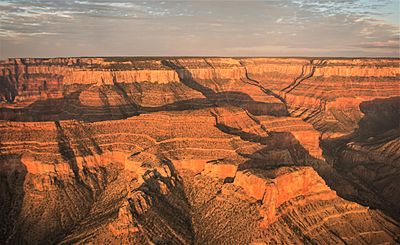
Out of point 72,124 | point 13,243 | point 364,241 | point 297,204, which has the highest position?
point 72,124

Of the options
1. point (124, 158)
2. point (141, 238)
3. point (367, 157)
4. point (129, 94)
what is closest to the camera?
point (141, 238)

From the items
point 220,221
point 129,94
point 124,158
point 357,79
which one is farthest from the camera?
point 357,79

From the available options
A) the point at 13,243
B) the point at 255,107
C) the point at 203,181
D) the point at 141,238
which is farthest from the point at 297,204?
the point at 255,107

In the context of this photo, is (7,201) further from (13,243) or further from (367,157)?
(367,157)

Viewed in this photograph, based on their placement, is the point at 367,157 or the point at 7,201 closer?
the point at 7,201

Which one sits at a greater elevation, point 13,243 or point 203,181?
point 203,181

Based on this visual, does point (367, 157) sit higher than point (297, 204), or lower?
lower

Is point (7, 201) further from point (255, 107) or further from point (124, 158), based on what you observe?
point (255, 107)

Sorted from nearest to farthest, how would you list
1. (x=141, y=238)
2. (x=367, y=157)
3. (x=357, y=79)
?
1. (x=141, y=238)
2. (x=367, y=157)
3. (x=357, y=79)

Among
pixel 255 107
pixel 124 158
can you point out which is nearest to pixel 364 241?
pixel 124 158
